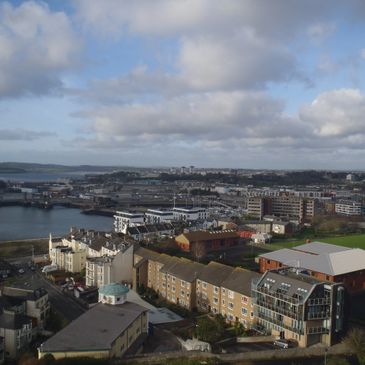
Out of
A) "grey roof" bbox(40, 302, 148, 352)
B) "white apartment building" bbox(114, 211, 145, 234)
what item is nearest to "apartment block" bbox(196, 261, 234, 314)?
"grey roof" bbox(40, 302, 148, 352)

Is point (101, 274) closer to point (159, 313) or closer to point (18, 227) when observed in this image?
point (159, 313)

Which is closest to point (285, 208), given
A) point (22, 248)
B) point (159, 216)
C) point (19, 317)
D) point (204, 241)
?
point (159, 216)

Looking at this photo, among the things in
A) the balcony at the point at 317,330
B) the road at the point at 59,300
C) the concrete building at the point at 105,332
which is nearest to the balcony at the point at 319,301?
the balcony at the point at 317,330

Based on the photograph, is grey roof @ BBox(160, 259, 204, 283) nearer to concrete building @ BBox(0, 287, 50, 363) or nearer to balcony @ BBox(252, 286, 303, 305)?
balcony @ BBox(252, 286, 303, 305)

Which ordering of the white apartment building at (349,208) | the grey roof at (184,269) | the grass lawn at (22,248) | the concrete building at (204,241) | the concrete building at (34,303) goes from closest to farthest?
the concrete building at (34,303) < the grey roof at (184,269) < the concrete building at (204,241) < the grass lawn at (22,248) < the white apartment building at (349,208)

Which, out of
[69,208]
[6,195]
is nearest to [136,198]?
[69,208]

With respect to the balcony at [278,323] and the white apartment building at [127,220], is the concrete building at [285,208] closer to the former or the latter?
the white apartment building at [127,220]

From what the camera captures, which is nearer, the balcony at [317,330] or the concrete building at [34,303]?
the balcony at [317,330]
